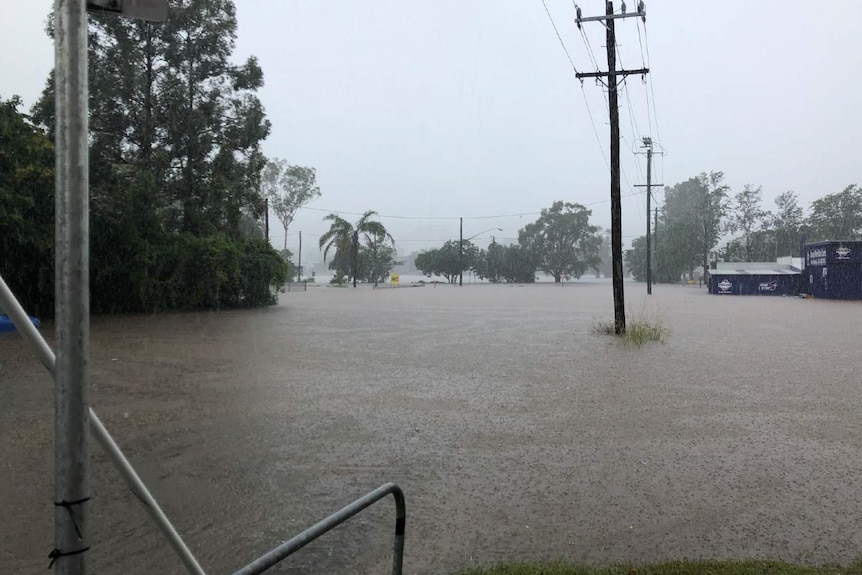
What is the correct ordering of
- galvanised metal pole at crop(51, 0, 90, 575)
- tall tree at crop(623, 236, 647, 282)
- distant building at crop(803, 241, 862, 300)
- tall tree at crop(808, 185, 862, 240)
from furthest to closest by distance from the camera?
1. tall tree at crop(623, 236, 647, 282)
2. tall tree at crop(808, 185, 862, 240)
3. distant building at crop(803, 241, 862, 300)
4. galvanised metal pole at crop(51, 0, 90, 575)

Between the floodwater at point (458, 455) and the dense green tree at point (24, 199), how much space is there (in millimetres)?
4213

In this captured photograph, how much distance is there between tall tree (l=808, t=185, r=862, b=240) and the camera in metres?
59.2

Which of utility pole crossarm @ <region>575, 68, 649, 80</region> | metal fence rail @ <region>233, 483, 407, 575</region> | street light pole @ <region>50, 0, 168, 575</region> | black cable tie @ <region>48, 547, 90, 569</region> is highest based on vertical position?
utility pole crossarm @ <region>575, 68, 649, 80</region>

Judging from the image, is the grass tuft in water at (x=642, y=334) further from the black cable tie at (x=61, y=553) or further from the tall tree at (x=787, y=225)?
the tall tree at (x=787, y=225)

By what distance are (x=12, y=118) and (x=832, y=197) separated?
6730cm

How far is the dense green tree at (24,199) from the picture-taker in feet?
48.2

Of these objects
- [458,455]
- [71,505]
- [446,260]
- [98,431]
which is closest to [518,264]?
[446,260]

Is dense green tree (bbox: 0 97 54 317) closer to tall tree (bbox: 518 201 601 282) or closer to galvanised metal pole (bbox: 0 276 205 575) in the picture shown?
galvanised metal pole (bbox: 0 276 205 575)

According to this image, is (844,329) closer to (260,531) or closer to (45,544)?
(260,531)

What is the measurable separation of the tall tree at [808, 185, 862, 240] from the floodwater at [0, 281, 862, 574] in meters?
57.9

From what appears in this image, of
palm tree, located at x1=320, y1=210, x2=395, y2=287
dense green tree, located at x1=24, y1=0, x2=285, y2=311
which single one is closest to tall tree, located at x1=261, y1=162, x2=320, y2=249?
palm tree, located at x1=320, y1=210, x2=395, y2=287

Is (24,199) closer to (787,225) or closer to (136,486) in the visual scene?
(136,486)

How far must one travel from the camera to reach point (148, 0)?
1.65 meters

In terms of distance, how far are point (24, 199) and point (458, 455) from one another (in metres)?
13.7
